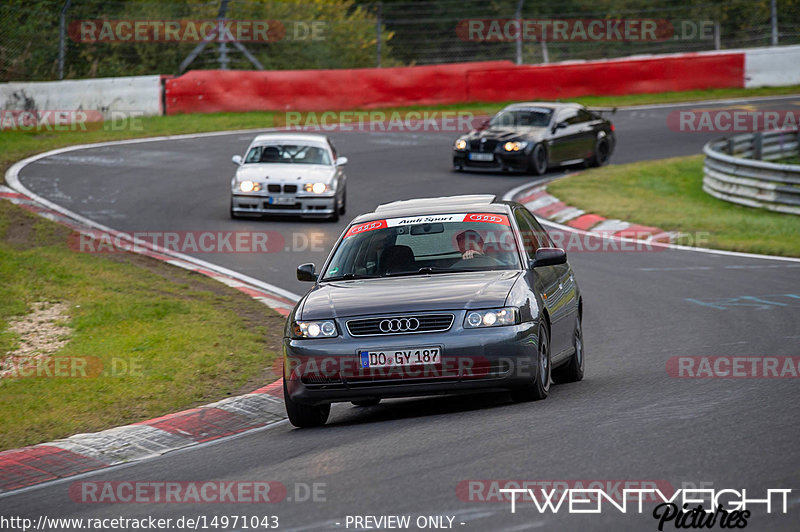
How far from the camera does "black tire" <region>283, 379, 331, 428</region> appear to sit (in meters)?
8.31

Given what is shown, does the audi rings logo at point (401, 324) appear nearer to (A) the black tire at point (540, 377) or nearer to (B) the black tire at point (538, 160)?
(A) the black tire at point (540, 377)

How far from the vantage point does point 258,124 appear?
32.2m

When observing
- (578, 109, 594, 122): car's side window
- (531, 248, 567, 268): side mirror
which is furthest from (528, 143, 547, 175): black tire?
(531, 248, 567, 268): side mirror

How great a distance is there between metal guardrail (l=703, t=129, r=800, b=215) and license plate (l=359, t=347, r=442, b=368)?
1444 cm

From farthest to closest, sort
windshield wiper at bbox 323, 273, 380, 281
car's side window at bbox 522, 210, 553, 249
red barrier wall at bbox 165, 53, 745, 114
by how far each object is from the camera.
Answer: red barrier wall at bbox 165, 53, 745, 114, car's side window at bbox 522, 210, 553, 249, windshield wiper at bbox 323, 273, 380, 281

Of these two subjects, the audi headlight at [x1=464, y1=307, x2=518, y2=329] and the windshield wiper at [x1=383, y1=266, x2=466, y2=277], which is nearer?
the audi headlight at [x1=464, y1=307, x2=518, y2=329]

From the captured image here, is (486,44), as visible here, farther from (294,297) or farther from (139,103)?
(294,297)

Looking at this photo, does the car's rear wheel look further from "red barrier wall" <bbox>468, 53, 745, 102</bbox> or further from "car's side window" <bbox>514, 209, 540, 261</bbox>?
"red barrier wall" <bbox>468, 53, 745, 102</bbox>

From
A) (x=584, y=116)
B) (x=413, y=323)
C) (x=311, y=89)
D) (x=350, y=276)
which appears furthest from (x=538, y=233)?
(x=311, y=89)
